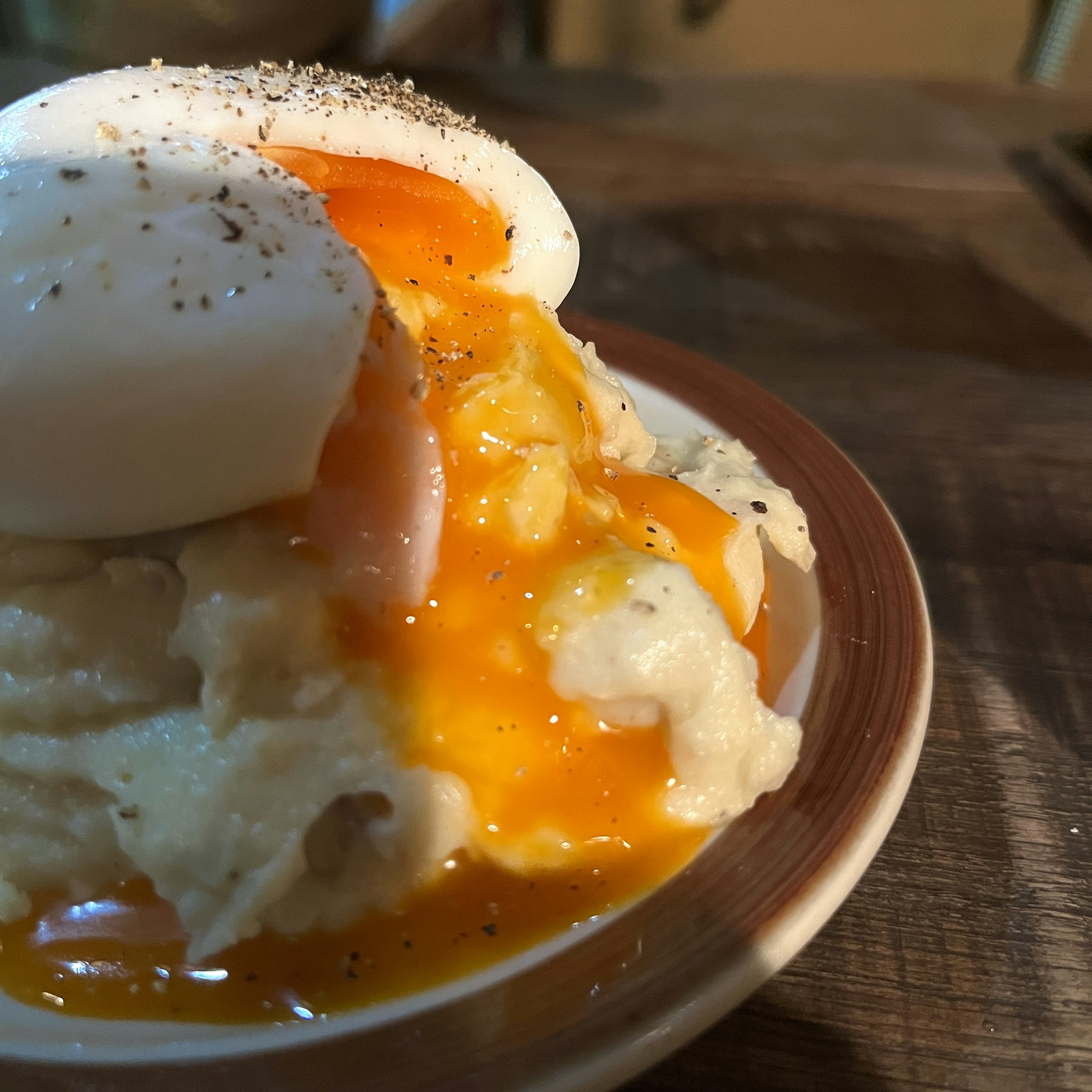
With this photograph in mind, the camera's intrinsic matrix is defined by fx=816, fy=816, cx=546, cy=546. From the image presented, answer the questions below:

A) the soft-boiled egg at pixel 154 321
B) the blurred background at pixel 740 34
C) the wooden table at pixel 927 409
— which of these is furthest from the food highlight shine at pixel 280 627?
the blurred background at pixel 740 34

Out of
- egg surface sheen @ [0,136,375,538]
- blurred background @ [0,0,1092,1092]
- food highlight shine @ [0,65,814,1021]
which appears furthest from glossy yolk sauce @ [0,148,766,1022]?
blurred background @ [0,0,1092,1092]

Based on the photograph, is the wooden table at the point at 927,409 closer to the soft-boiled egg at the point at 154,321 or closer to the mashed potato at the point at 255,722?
the mashed potato at the point at 255,722

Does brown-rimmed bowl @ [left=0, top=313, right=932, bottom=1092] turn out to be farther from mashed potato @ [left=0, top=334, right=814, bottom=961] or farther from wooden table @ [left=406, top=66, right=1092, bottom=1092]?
wooden table @ [left=406, top=66, right=1092, bottom=1092]

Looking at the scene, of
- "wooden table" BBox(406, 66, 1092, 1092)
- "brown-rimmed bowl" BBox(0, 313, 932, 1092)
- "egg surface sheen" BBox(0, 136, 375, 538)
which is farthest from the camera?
"wooden table" BBox(406, 66, 1092, 1092)

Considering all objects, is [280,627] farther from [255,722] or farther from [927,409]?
[927,409]

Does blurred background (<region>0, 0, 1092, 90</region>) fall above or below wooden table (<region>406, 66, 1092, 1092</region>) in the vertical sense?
above

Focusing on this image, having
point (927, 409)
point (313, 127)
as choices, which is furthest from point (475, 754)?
point (927, 409)
